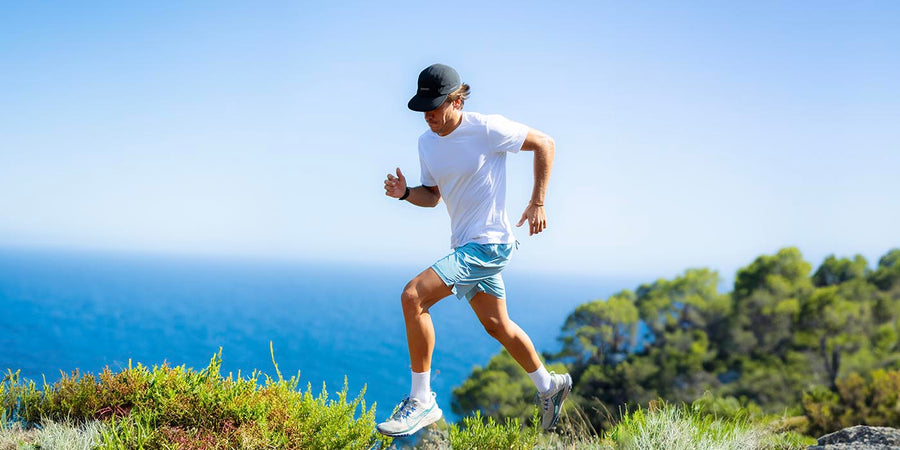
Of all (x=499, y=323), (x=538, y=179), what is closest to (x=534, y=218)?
(x=538, y=179)

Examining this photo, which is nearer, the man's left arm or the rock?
the man's left arm

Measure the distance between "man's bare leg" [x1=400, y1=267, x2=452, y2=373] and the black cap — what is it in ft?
3.27

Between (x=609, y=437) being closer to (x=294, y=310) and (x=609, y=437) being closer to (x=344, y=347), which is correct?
Answer: (x=344, y=347)

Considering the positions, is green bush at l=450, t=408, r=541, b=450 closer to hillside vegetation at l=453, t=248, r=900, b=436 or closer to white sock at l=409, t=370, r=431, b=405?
white sock at l=409, t=370, r=431, b=405

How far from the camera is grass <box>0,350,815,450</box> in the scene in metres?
4.09

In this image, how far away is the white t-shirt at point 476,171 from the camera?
418 centimetres

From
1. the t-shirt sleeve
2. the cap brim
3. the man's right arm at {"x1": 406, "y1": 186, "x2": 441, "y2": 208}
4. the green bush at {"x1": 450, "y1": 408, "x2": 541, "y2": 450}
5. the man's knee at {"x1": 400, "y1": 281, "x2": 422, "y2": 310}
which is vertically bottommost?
the green bush at {"x1": 450, "y1": 408, "x2": 541, "y2": 450}

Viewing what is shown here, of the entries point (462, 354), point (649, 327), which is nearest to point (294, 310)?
point (462, 354)

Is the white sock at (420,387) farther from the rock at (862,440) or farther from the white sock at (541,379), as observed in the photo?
the rock at (862,440)

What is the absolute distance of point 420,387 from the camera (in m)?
4.24

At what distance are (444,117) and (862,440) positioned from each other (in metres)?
3.85

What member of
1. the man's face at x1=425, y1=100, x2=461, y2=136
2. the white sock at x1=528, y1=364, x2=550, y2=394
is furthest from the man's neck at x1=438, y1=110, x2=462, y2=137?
the white sock at x1=528, y1=364, x2=550, y2=394

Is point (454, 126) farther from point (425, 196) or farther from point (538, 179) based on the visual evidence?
point (538, 179)

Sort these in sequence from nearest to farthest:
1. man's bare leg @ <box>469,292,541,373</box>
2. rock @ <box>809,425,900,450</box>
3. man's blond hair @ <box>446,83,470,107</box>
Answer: man's blond hair @ <box>446,83,470,107</box>
man's bare leg @ <box>469,292,541,373</box>
rock @ <box>809,425,900,450</box>
